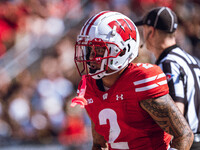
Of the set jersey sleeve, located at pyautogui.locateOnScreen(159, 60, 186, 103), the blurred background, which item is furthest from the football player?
the blurred background

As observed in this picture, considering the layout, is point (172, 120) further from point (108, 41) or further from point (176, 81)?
point (176, 81)

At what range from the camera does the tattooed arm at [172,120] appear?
2.07 meters

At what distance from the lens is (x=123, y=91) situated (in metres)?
2.24

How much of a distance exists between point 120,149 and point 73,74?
5106 mm

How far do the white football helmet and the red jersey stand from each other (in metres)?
0.10

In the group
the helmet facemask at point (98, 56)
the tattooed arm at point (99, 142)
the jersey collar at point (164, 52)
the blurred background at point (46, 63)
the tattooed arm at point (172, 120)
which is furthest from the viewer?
the blurred background at point (46, 63)

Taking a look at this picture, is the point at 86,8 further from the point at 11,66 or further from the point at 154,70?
the point at 154,70

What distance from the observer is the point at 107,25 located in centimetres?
228

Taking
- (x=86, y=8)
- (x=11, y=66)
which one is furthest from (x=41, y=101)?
(x=86, y=8)

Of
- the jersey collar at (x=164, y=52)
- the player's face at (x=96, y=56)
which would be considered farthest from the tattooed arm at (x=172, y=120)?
the jersey collar at (x=164, y=52)

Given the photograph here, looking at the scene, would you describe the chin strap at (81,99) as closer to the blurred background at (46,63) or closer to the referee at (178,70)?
the referee at (178,70)

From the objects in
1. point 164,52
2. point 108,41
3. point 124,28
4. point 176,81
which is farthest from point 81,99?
point 164,52

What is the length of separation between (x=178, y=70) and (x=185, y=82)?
12 centimetres

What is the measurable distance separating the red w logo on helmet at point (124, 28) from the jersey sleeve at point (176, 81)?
2.31ft
